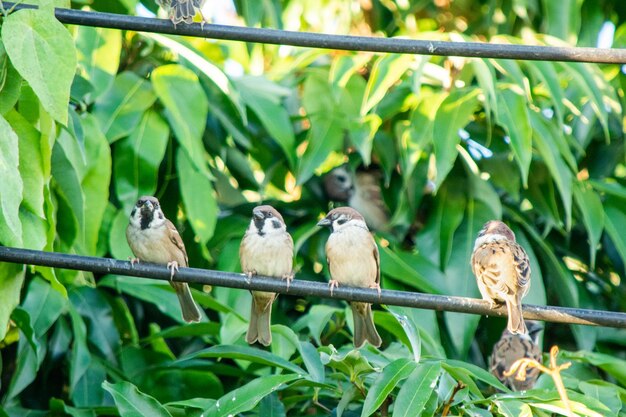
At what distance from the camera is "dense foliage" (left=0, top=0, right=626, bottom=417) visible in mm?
4441

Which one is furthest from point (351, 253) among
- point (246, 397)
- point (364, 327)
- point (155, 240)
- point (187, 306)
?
point (246, 397)

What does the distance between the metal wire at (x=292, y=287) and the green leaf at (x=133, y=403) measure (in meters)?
0.61

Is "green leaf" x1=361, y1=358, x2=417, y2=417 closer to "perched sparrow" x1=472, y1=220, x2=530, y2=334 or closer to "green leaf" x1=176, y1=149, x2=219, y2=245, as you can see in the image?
"perched sparrow" x1=472, y1=220, x2=530, y2=334

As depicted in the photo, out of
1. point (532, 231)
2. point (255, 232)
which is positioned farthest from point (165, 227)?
point (532, 231)

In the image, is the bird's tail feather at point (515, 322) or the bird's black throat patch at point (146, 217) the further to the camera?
the bird's black throat patch at point (146, 217)

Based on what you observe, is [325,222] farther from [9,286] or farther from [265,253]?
[9,286]

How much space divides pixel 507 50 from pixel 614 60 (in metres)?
0.36

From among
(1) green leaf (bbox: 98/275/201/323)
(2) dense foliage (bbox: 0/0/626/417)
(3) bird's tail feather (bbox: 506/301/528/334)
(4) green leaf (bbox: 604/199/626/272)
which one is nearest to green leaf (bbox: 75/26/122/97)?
(2) dense foliage (bbox: 0/0/626/417)

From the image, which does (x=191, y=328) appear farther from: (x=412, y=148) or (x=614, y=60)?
(x=614, y=60)

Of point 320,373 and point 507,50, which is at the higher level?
point 507,50

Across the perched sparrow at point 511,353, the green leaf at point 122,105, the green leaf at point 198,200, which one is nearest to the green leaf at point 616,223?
the perched sparrow at point 511,353

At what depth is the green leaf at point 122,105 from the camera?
5676 millimetres

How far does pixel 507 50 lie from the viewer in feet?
13.3

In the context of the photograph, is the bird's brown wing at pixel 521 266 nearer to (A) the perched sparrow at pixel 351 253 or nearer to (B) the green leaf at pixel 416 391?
(A) the perched sparrow at pixel 351 253
